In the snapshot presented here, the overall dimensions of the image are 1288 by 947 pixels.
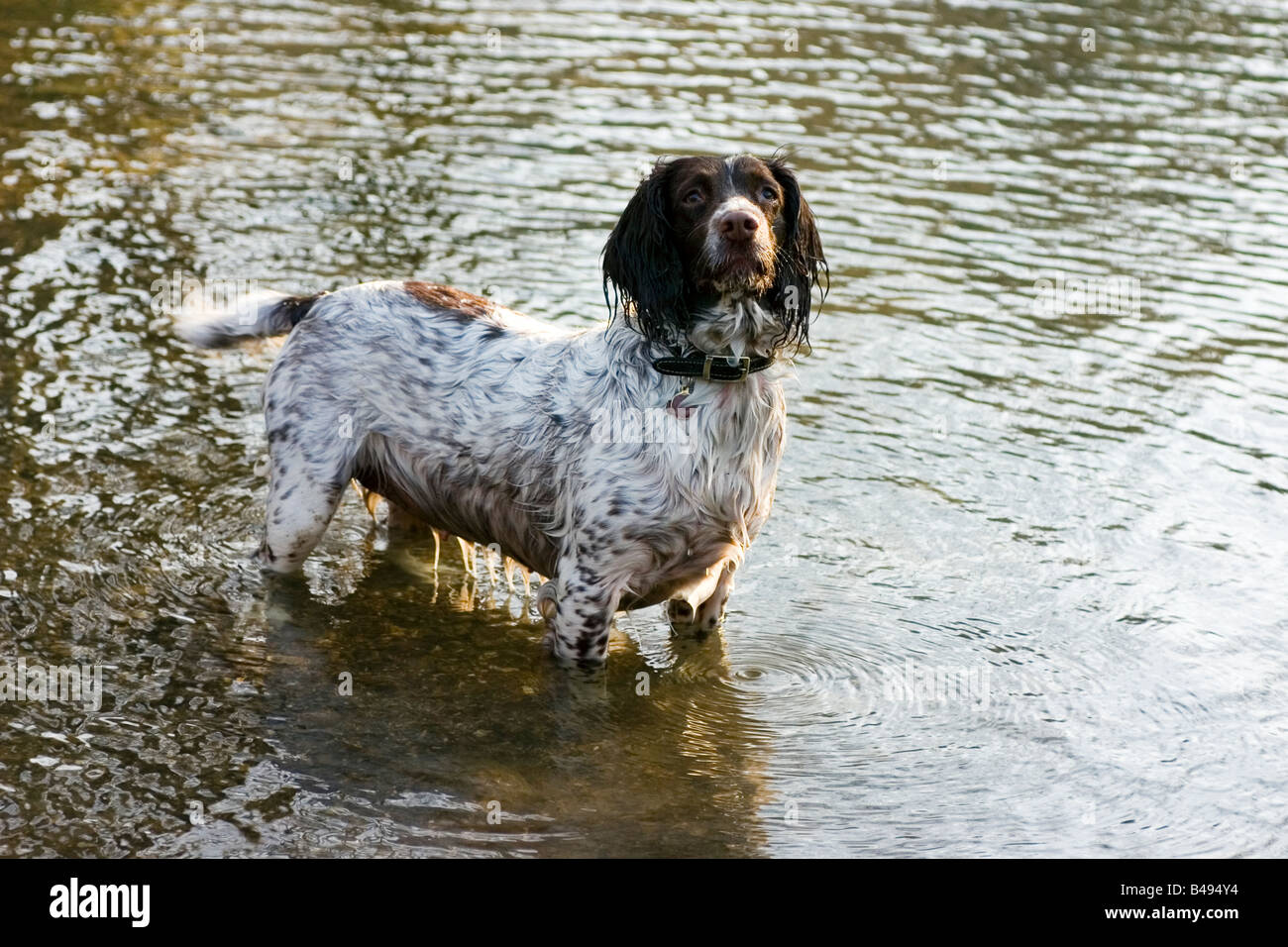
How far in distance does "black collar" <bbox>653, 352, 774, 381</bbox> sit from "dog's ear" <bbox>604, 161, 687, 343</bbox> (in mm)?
95

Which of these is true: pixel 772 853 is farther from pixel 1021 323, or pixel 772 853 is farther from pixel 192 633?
pixel 1021 323

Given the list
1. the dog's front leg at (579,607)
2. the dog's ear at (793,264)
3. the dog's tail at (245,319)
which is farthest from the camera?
the dog's tail at (245,319)

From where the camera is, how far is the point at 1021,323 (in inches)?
356

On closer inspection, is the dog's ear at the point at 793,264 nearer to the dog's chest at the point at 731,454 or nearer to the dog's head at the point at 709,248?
the dog's head at the point at 709,248

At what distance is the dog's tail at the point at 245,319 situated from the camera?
250 inches

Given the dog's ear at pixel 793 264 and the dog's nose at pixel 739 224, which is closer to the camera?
the dog's nose at pixel 739 224

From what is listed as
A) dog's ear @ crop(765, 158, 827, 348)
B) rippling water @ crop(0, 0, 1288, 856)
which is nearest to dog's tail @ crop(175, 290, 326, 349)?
rippling water @ crop(0, 0, 1288, 856)

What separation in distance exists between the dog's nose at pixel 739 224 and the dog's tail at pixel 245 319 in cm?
204

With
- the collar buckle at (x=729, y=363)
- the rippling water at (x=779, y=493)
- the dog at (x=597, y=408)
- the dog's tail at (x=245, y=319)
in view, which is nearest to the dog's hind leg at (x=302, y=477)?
the dog at (x=597, y=408)

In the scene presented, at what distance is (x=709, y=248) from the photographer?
5.04 meters

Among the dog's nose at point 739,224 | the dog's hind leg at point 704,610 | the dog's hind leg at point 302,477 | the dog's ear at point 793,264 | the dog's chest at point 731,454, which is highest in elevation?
the dog's nose at point 739,224
